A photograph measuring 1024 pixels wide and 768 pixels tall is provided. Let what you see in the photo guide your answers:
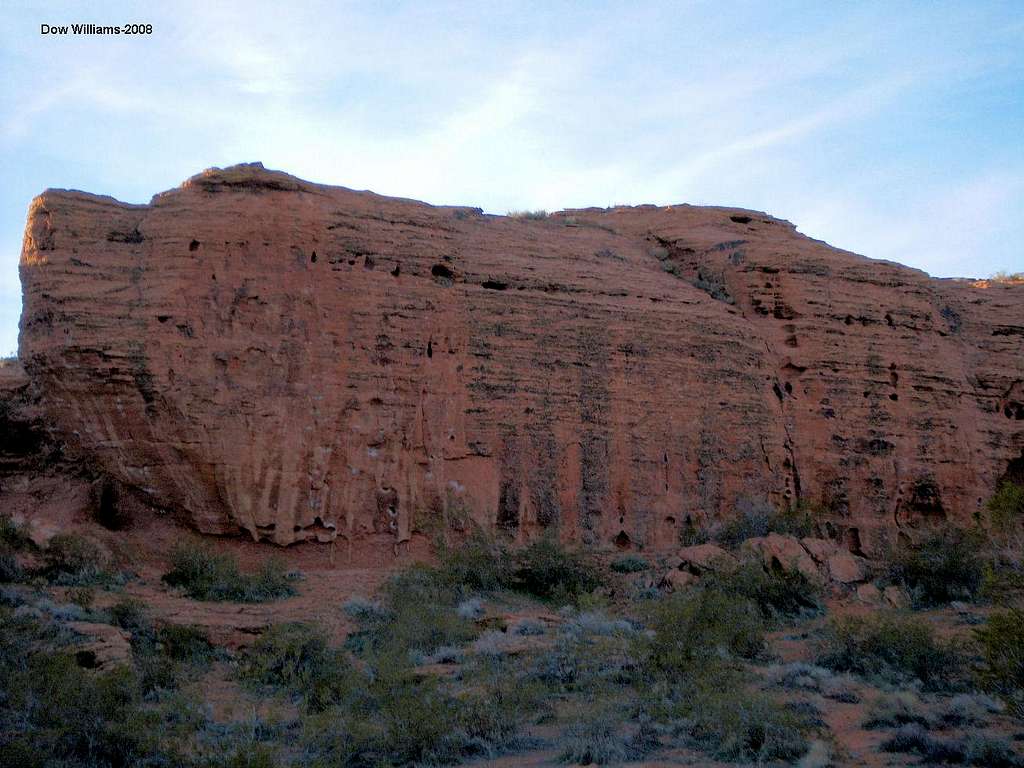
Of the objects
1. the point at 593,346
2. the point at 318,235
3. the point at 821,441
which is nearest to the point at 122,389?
the point at 318,235

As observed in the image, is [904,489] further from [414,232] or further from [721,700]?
[721,700]

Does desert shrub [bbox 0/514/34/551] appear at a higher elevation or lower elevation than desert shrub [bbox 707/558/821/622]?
higher

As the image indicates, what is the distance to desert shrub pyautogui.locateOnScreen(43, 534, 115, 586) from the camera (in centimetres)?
1410

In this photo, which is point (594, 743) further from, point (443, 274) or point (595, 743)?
point (443, 274)

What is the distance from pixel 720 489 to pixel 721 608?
6.33 meters

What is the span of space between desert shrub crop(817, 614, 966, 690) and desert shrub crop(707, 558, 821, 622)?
220 cm

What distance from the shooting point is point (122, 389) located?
50.8 ft

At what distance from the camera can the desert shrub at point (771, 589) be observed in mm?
14617

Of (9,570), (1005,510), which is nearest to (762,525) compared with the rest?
(1005,510)

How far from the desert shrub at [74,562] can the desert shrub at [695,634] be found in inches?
294

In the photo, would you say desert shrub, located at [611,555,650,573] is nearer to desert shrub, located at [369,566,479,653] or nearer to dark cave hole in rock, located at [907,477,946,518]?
desert shrub, located at [369,566,479,653]

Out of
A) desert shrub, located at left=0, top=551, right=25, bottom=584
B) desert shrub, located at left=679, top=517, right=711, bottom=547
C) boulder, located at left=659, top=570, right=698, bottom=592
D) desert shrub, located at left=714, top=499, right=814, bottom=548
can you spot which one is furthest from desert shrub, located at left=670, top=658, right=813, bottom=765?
desert shrub, located at left=0, top=551, right=25, bottom=584

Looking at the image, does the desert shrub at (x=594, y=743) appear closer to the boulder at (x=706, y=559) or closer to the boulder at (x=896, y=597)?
the boulder at (x=706, y=559)

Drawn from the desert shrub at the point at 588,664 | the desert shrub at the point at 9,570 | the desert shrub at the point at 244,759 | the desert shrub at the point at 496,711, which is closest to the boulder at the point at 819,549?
the desert shrub at the point at 588,664
